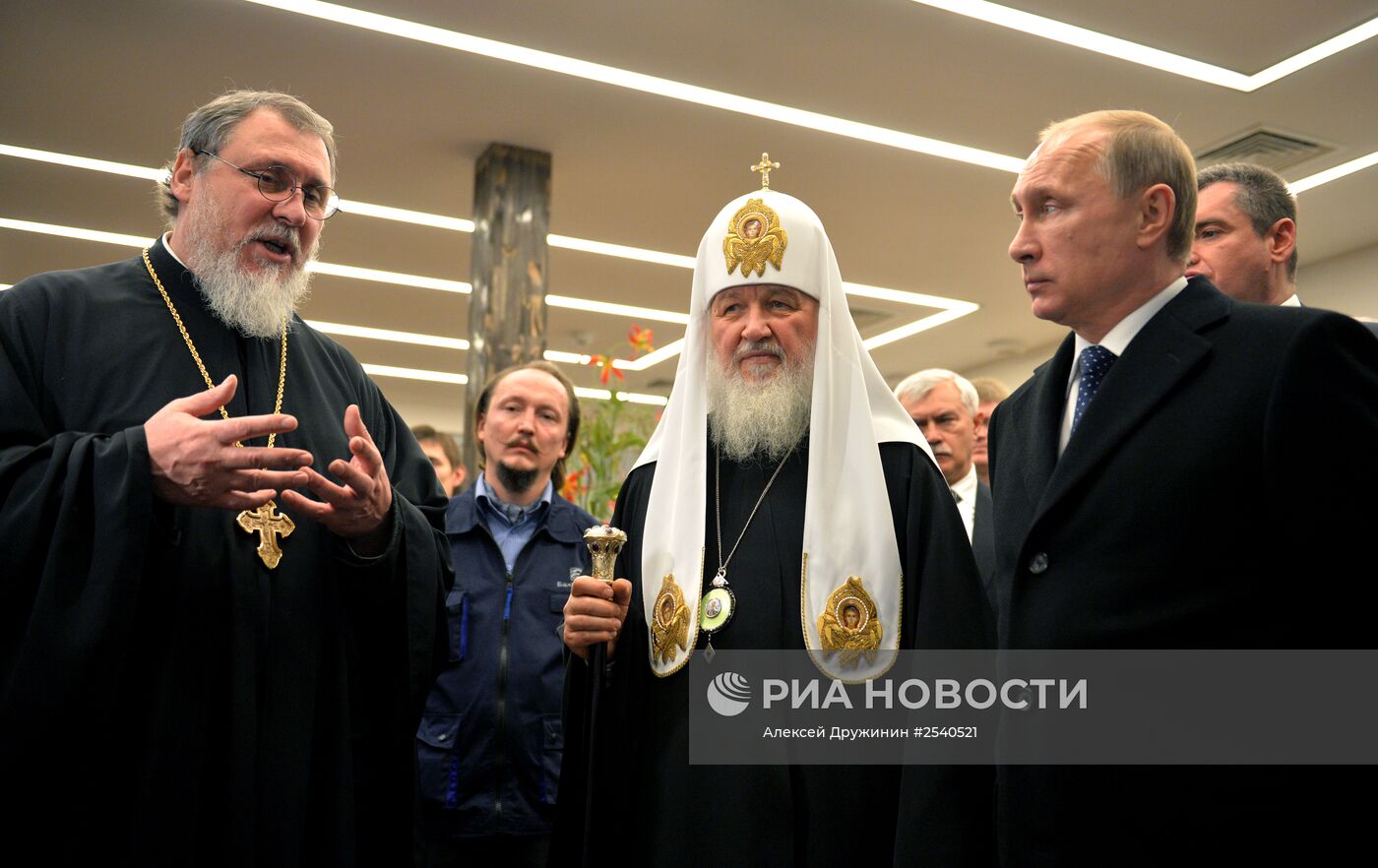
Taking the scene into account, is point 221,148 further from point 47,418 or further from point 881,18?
point 881,18

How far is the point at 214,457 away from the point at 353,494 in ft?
1.07

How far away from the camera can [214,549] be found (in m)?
2.41

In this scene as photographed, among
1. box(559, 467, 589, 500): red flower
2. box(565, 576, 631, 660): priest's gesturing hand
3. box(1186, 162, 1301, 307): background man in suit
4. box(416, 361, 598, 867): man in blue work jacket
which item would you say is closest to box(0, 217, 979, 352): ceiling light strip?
box(559, 467, 589, 500): red flower

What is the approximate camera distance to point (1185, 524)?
2.04 m

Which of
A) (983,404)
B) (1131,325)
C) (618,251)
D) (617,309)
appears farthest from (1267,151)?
(1131,325)

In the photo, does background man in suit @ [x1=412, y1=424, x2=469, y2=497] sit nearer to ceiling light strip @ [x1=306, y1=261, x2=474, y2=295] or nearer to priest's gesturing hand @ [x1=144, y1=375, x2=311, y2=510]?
A: priest's gesturing hand @ [x1=144, y1=375, x2=311, y2=510]

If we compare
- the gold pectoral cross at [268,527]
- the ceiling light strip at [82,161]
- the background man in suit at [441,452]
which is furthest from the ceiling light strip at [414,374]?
the gold pectoral cross at [268,527]

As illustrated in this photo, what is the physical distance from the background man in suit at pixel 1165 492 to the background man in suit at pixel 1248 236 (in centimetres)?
133

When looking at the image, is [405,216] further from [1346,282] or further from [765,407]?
[1346,282]

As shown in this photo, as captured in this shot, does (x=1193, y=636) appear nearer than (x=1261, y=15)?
Yes

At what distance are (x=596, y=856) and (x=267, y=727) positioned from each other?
80cm

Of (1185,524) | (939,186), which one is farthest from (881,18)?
(1185,524)

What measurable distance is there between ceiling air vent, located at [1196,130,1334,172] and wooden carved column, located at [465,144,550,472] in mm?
4751

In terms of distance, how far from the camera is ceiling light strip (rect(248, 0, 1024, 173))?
6676 millimetres
